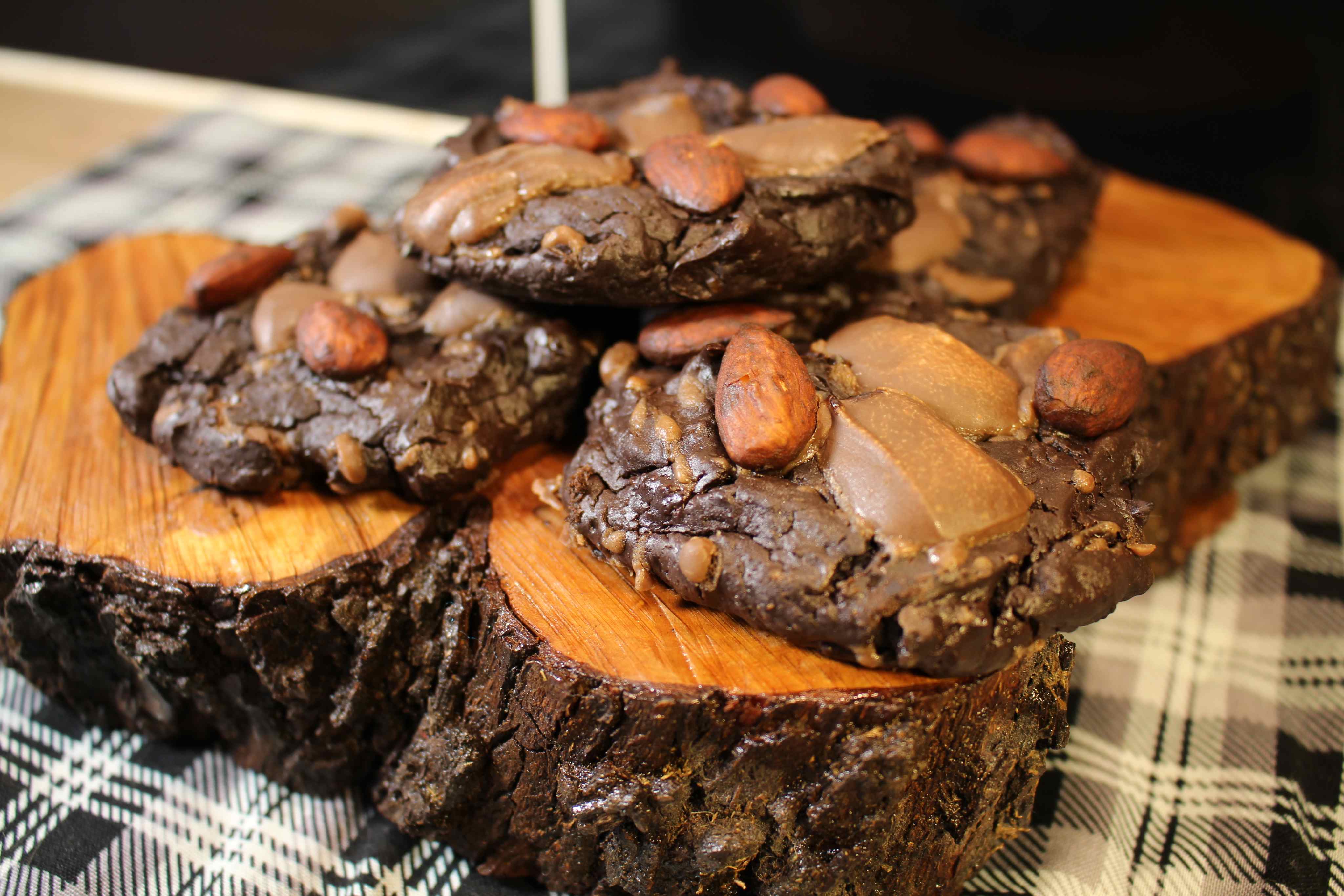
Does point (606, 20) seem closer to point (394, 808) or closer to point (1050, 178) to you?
point (1050, 178)

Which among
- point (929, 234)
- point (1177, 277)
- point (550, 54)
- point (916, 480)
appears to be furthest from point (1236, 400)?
point (550, 54)

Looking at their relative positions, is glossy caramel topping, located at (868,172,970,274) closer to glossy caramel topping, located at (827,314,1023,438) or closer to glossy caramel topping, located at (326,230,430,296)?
glossy caramel topping, located at (827,314,1023,438)

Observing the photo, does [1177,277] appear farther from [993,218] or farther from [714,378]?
[714,378]

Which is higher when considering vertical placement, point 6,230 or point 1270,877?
point 6,230

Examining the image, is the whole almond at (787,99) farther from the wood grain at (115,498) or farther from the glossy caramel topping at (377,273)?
the wood grain at (115,498)

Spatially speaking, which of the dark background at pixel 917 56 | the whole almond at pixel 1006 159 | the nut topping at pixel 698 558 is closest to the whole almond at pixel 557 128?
the nut topping at pixel 698 558

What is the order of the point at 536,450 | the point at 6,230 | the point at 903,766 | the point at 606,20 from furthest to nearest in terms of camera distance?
the point at 606,20, the point at 6,230, the point at 536,450, the point at 903,766

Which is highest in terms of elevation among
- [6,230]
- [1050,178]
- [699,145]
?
[699,145]

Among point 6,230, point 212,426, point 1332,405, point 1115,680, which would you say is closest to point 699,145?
point 212,426
